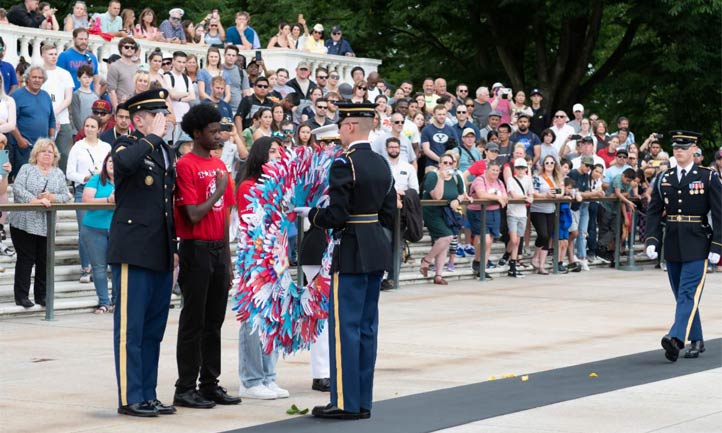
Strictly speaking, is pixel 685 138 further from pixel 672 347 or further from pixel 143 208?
pixel 143 208

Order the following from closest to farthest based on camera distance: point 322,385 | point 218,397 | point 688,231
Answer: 1. point 218,397
2. point 322,385
3. point 688,231

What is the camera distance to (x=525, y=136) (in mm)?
23891

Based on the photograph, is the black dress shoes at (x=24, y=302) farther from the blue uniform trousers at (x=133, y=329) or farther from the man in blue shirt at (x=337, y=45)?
the man in blue shirt at (x=337, y=45)

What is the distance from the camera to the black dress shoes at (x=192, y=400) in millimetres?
9477

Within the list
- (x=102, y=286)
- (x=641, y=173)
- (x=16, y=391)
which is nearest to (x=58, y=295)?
(x=102, y=286)

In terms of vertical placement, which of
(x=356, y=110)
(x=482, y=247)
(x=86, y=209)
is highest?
(x=356, y=110)

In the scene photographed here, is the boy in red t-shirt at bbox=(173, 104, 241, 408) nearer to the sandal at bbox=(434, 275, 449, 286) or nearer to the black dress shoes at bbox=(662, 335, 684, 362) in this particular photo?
the black dress shoes at bbox=(662, 335, 684, 362)

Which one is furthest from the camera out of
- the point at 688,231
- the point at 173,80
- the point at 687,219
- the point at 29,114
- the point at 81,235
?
the point at 173,80

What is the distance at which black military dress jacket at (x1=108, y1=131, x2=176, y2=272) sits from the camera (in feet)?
29.7

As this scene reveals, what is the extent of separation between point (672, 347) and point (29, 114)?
8.86m

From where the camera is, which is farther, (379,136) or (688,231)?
(379,136)

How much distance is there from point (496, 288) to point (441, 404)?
972cm

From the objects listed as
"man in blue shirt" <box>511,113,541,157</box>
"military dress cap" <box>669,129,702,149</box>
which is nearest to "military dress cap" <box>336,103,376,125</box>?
"military dress cap" <box>669,129,702,149</box>

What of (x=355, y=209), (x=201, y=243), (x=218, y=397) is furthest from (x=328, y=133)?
(x=218, y=397)
